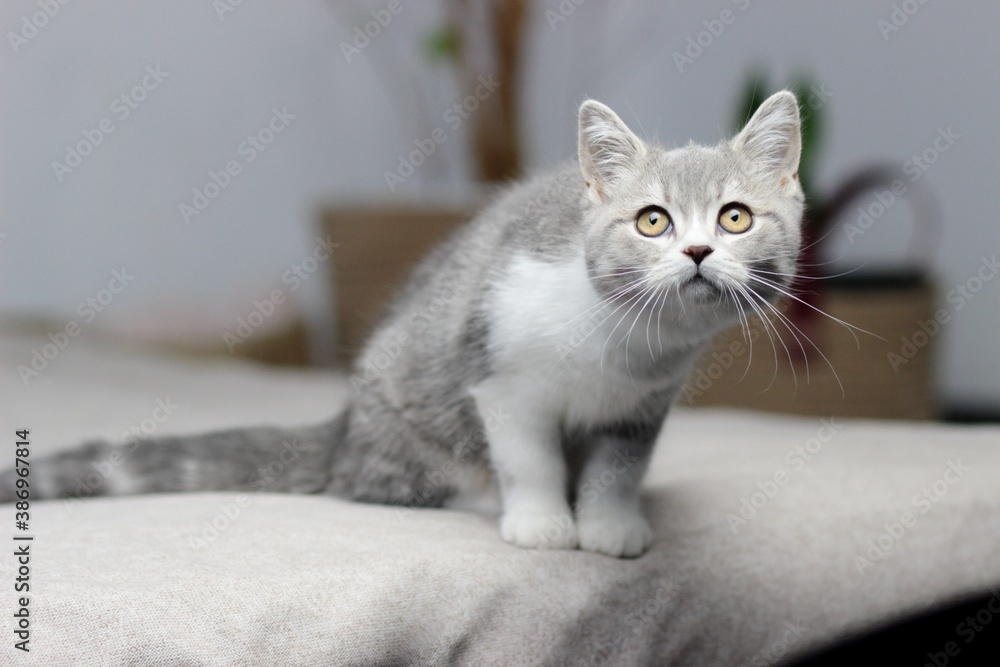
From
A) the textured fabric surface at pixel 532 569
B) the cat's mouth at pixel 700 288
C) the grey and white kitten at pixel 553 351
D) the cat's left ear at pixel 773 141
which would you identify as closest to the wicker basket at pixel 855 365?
the textured fabric surface at pixel 532 569

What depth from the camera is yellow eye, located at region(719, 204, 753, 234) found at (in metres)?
1.19

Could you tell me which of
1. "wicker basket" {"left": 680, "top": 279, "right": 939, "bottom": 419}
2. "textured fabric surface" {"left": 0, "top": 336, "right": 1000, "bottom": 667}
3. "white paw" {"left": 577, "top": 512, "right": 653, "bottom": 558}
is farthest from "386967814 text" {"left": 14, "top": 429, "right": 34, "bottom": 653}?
"wicker basket" {"left": 680, "top": 279, "right": 939, "bottom": 419}

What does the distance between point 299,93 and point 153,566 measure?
104 inches

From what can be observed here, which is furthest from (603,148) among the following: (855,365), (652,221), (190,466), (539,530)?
(855,365)

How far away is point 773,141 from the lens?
126 cm

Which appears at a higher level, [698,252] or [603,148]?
[603,148]

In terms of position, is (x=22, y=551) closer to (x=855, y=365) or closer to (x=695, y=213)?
(x=695, y=213)

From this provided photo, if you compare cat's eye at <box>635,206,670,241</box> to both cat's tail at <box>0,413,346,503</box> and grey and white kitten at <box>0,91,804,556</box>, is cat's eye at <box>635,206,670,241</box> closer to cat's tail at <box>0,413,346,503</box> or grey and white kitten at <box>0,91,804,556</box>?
grey and white kitten at <box>0,91,804,556</box>

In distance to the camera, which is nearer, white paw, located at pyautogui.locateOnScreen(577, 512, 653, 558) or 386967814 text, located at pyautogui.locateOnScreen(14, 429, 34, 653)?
386967814 text, located at pyautogui.locateOnScreen(14, 429, 34, 653)

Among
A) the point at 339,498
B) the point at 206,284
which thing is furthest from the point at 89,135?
the point at 339,498

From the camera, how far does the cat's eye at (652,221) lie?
1201 mm

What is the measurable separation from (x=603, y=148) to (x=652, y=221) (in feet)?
0.44

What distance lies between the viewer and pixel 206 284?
11.1 feet

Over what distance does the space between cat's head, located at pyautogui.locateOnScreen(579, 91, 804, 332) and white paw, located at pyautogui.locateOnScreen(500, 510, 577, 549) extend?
13.8 inches
